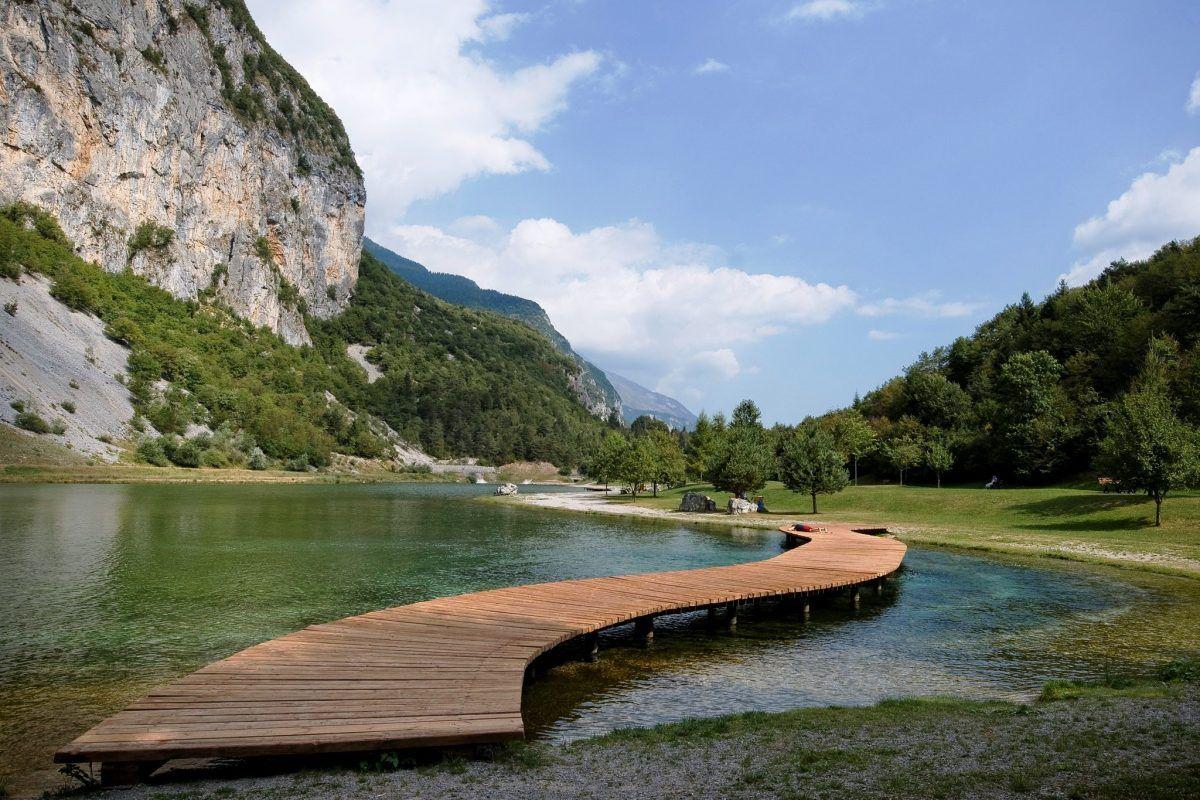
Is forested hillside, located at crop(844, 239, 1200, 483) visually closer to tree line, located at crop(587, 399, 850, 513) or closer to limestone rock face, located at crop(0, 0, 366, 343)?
tree line, located at crop(587, 399, 850, 513)

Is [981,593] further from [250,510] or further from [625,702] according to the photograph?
[250,510]

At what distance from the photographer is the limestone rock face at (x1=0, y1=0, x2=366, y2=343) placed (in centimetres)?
12762

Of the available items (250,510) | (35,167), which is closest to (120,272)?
(35,167)

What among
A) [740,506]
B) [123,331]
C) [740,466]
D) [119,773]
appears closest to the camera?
[119,773]

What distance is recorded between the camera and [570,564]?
115 feet

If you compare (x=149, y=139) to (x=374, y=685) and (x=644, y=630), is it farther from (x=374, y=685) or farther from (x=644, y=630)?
(x=374, y=685)

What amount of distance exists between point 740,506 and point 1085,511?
2695 cm

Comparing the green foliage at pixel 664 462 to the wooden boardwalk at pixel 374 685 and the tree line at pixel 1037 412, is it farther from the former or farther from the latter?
the wooden boardwalk at pixel 374 685

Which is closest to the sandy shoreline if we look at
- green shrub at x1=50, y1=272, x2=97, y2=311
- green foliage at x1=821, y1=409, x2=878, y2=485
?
green foliage at x1=821, y1=409, x2=878, y2=485

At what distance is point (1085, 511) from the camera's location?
160 ft

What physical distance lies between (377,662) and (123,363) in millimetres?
139832

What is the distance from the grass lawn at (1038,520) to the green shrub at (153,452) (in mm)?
94434

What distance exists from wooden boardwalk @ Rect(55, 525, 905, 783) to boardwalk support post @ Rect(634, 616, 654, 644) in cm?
4

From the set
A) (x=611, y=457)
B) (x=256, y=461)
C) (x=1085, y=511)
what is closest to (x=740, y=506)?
(x=1085, y=511)
